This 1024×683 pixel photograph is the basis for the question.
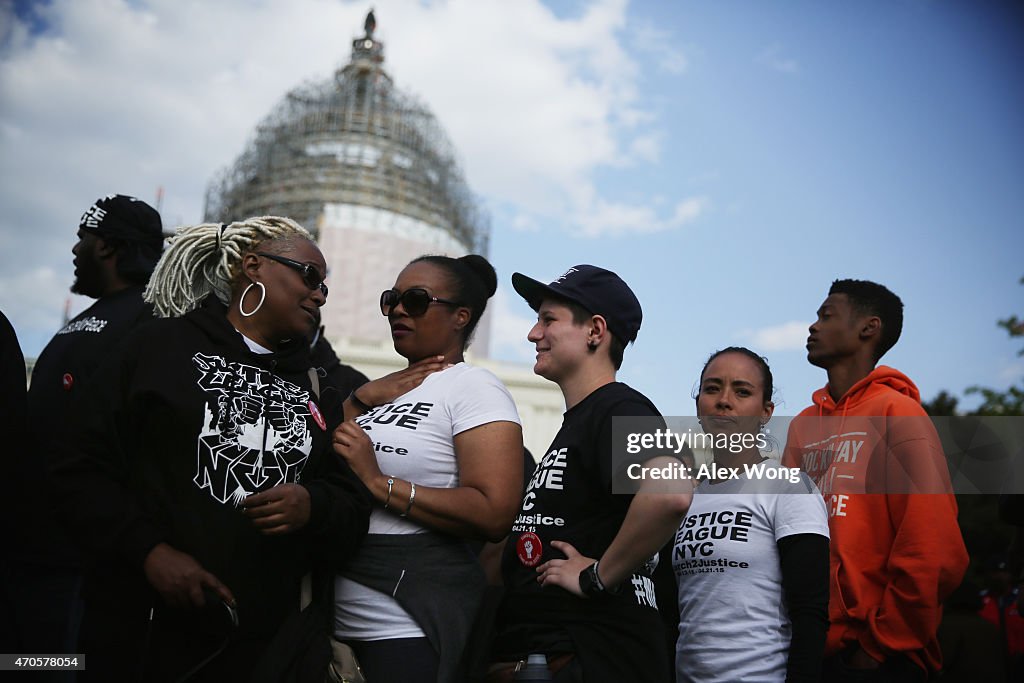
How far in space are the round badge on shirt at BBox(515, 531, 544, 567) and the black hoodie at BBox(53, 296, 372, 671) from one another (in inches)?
18.3

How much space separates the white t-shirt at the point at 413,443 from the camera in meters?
2.53

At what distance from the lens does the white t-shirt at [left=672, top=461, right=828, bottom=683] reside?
108 inches

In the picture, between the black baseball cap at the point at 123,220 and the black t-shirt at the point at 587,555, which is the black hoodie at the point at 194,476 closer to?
the black t-shirt at the point at 587,555

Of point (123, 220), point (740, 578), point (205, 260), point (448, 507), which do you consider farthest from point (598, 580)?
point (123, 220)

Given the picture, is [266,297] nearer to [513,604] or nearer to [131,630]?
[131,630]

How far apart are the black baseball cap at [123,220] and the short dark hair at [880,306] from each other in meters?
3.05

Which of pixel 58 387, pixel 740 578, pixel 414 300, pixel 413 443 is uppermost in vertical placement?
pixel 414 300

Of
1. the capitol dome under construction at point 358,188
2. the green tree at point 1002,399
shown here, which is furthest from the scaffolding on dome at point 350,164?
the green tree at point 1002,399

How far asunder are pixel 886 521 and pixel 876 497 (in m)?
0.09

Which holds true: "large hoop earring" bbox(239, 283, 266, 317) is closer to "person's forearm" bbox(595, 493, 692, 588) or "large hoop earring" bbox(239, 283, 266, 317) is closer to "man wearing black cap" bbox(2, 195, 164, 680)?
"man wearing black cap" bbox(2, 195, 164, 680)

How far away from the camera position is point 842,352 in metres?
3.73

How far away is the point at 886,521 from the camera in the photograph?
320cm

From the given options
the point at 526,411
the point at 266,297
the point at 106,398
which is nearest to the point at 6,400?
the point at 106,398

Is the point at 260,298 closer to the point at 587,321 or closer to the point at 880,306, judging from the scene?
the point at 587,321
